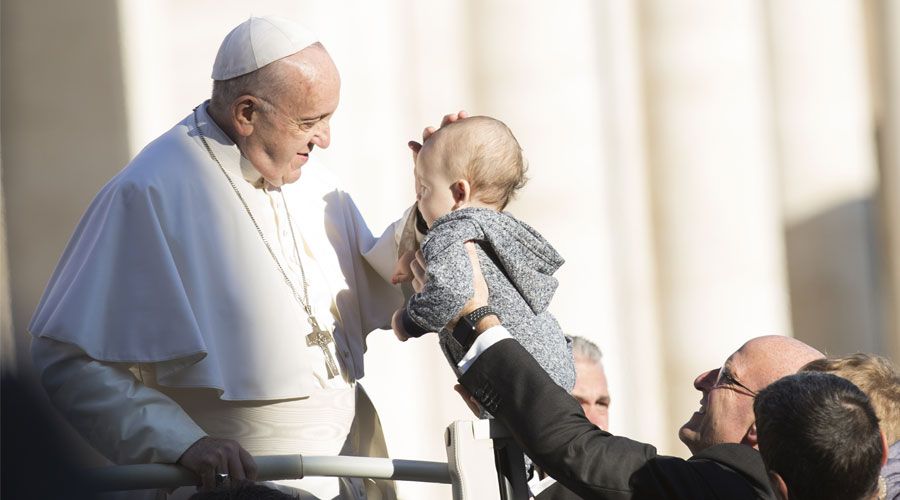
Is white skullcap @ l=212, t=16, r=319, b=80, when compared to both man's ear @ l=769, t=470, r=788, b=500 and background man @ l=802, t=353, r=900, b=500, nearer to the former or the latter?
background man @ l=802, t=353, r=900, b=500

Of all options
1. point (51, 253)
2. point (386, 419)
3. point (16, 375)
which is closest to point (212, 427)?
point (51, 253)

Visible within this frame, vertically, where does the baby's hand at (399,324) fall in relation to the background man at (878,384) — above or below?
above

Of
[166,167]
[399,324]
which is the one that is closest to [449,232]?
[399,324]

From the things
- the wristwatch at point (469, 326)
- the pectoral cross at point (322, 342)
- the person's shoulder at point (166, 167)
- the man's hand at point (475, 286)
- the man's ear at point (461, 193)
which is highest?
the person's shoulder at point (166, 167)

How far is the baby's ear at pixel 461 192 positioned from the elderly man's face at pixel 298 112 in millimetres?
366

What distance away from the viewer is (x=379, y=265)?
3898mm

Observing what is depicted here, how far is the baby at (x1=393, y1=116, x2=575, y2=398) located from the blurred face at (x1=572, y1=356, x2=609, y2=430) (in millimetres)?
1086

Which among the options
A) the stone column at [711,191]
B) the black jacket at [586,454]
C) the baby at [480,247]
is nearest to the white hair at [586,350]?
the baby at [480,247]

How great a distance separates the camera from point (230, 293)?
3.61 metres

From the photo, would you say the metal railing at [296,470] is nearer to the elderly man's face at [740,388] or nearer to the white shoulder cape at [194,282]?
the white shoulder cape at [194,282]

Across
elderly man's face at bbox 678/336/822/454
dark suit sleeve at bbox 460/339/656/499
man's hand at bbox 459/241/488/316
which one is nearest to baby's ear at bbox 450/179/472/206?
man's hand at bbox 459/241/488/316

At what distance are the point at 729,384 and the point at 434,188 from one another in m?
0.85

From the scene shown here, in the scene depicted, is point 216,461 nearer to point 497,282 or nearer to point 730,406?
point 497,282

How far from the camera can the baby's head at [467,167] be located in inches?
136
